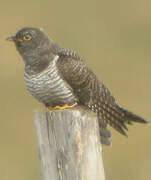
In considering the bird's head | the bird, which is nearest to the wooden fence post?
the bird

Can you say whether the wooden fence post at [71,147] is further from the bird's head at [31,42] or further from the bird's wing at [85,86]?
the bird's head at [31,42]

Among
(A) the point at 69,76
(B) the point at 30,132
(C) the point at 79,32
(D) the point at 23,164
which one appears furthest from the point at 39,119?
(C) the point at 79,32

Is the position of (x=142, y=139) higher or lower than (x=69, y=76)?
lower

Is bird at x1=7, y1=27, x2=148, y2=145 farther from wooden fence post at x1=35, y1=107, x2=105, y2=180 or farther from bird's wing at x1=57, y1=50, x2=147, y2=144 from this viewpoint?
wooden fence post at x1=35, y1=107, x2=105, y2=180

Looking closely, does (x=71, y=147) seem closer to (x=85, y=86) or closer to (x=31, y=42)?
(x=85, y=86)

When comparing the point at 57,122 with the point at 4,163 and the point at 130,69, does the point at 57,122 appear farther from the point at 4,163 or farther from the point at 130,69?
the point at 130,69

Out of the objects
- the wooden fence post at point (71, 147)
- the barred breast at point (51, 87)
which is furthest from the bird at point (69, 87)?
the wooden fence post at point (71, 147)

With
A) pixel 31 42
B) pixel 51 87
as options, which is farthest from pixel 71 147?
pixel 31 42
